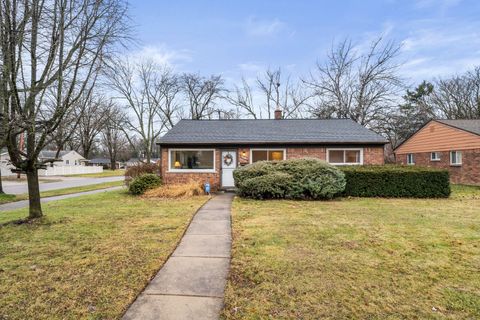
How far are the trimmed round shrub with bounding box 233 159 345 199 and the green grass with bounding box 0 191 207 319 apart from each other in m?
3.76

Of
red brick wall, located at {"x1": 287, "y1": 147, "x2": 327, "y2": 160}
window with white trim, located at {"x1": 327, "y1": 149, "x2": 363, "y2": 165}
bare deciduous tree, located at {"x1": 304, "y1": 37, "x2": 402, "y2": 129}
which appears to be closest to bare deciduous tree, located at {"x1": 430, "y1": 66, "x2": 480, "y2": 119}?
bare deciduous tree, located at {"x1": 304, "y1": 37, "x2": 402, "y2": 129}

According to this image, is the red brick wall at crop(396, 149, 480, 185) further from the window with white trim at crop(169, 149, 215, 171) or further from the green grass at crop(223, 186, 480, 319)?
the window with white trim at crop(169, 149, 215, 171)

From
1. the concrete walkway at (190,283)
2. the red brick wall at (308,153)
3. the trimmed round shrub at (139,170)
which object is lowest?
the concrete walkway at (190,283)

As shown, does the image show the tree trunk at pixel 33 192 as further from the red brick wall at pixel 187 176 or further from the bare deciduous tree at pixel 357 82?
the bare deciduous tree at pixel 357 82

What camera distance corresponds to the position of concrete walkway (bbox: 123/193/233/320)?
109 inches

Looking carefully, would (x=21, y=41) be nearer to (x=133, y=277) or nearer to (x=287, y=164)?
(x=133, y=277)

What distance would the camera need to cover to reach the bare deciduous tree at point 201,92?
35094 millimetres

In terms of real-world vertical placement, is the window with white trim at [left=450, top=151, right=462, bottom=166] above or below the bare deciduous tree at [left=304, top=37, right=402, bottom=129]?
below

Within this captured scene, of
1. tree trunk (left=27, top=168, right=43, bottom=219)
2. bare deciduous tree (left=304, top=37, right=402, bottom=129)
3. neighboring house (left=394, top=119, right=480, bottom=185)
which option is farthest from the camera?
bare deciduous tree (left=304, top=37, right=402, bottom=129)

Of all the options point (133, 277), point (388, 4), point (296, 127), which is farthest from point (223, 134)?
point (133, 277)

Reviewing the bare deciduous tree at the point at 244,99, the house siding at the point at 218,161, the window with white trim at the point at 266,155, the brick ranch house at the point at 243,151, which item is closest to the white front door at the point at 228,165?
the brick ranch house at the point at 243,151

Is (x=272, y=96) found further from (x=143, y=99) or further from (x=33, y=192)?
(x=33, y=192)

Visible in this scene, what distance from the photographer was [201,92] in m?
35.6

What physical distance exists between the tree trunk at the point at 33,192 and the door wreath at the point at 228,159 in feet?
26.5
